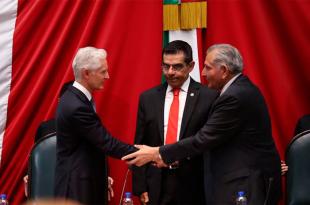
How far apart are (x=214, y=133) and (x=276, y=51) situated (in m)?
1.00

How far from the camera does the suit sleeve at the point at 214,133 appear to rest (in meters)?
3.25

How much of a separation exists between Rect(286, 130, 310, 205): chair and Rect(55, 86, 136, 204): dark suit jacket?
3.26 feet

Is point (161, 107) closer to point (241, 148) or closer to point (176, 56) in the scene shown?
point (176, 56)

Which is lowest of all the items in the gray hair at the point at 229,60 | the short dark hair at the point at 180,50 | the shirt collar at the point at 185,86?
the shirt collar at the point at 185,86

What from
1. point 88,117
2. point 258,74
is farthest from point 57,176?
point 258,74

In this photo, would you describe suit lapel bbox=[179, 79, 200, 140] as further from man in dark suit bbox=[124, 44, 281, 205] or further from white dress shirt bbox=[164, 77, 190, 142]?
man in dark suit bbox=[124, 44, 281, 205]

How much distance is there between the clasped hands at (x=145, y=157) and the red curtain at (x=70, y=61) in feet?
2.32

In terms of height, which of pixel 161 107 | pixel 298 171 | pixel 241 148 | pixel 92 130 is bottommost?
pixel 298 171

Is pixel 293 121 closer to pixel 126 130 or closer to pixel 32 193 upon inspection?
pixel 126 130

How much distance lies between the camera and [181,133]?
356cm

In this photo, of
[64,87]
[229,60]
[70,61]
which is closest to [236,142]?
[229,60]

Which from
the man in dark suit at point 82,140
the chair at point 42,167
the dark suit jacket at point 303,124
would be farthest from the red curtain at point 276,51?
the chair at point 42,167

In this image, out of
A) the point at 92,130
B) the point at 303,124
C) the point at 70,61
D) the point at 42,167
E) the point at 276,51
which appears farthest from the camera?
the point at 70,61

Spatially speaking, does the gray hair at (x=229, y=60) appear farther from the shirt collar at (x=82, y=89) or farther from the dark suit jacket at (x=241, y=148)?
the shirt collar at (x=82, y=89)
